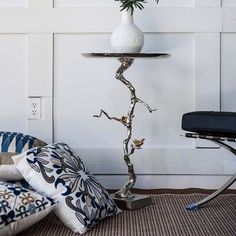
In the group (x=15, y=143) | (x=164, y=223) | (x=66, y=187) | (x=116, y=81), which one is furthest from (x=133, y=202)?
(x=116, y=81)

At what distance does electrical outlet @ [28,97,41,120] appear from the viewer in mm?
2559

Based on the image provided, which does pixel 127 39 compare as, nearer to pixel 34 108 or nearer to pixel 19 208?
pixel 34 108

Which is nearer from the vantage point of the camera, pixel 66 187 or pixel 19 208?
pixel 19 208

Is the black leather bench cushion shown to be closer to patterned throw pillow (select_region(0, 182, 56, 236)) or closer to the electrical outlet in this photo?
patterned throw pillow (select_region(0, 182, 56, 236))

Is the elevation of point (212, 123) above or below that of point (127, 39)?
below

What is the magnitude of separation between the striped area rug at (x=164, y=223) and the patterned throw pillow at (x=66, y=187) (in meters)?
0.06

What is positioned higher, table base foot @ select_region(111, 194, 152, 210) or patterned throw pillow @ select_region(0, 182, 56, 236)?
patterned throw pillow @ select_region(0, 182, 56, 236)

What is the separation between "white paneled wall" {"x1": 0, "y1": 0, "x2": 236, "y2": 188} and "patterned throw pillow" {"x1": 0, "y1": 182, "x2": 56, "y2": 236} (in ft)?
2.93

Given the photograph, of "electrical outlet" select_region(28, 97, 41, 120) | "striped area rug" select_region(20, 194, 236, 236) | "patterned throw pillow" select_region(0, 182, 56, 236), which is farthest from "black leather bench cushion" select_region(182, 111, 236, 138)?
"electrical outlet" select_region(28, 97, 41, 120)

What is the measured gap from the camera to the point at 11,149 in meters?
2.06

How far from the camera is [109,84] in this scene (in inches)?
101

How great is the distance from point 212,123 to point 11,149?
2.97 ft

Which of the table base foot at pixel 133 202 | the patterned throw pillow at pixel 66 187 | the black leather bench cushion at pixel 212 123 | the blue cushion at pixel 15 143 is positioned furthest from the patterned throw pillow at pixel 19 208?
the black leather bench cushion at pixel 212 123

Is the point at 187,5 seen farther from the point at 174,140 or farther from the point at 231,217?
the point at 231,217
